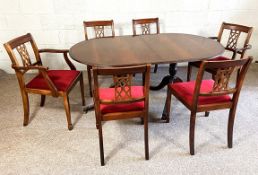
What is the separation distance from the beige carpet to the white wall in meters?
1.19

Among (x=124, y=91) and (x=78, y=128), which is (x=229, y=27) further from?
(x=78, y=128)

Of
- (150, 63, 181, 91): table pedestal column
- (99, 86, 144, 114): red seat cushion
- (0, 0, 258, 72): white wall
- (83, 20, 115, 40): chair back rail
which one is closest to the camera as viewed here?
(99, 86, 144, 114): red seat cushion

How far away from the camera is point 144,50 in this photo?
6.82 feet

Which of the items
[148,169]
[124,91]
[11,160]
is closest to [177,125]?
[148,169]

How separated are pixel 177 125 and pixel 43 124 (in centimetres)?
132

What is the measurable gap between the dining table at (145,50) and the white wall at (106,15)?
80cm

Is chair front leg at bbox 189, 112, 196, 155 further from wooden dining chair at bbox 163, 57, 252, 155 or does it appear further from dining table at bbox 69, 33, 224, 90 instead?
dining table at bbox 69, 33, 224, 90

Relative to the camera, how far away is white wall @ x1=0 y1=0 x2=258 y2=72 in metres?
3.08

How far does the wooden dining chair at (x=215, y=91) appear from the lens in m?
1.50

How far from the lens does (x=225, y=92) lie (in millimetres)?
1644

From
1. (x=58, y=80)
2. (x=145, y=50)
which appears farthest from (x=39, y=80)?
(x=145, y=50)

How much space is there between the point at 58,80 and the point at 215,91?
1.40 meters

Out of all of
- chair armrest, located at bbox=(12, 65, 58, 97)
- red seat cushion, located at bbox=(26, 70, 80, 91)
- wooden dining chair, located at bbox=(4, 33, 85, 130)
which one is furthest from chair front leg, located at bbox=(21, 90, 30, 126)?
chair armrest, located at bbox=(12, 65, 58, 97)

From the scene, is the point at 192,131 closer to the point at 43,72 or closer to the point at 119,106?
the point at 119,106
